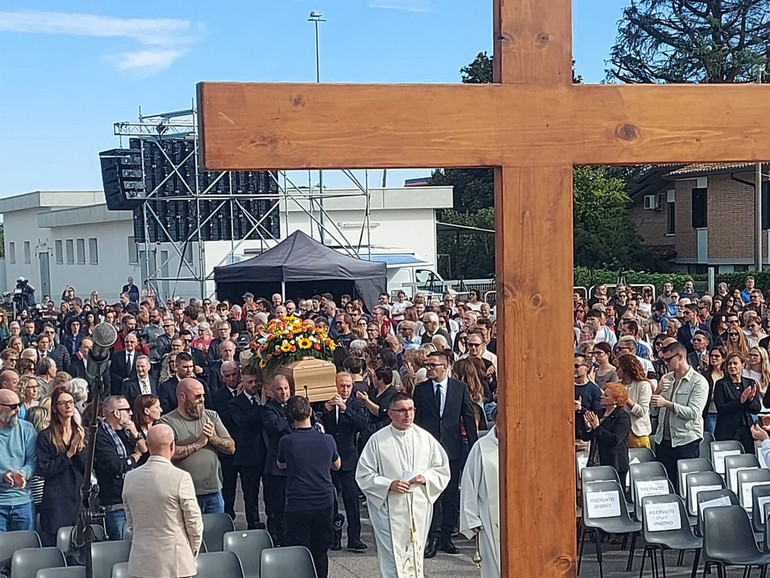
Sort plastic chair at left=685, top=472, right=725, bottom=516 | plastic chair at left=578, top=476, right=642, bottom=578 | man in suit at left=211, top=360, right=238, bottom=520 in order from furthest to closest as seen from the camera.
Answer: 1. man in suit at left=211, top=360, right=238, bottom=520
2. plastic chair at left=685, top=472, right=725, bottom=516
3. plastic chair at left=578, top=476, right=642, bottom=578

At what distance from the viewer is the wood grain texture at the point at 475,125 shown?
289 centimetres

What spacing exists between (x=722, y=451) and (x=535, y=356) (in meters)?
6.97

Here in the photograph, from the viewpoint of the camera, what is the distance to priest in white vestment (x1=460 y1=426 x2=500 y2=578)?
21.5 ft

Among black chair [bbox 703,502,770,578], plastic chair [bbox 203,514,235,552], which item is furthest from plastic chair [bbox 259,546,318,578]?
black chair [bbox 703,502,770,578]

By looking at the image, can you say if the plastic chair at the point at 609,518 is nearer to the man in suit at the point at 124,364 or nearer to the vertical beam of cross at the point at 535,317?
the vertical beam of cross at the point at 535,317

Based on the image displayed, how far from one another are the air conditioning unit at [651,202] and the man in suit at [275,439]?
3558 centimetres

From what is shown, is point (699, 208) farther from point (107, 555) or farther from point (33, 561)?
point (33, 561)

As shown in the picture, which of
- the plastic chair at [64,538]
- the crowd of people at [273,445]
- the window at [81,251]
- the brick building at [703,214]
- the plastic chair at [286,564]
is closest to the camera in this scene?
the plastic chair at [286,564]

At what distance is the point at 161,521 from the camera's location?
20.0 feet

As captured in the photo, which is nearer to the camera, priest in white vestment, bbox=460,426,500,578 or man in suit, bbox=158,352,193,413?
priest in white vestment, bbox=460,426,500,578

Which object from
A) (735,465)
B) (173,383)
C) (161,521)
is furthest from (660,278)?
(161,521)

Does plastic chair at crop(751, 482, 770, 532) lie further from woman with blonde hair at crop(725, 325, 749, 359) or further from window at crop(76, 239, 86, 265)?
window at crop(76, 239, 86, 265)

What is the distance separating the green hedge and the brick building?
284 cm

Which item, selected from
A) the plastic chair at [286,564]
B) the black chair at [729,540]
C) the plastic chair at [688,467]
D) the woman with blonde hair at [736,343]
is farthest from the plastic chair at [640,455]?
the plastic chair at [286,564]
